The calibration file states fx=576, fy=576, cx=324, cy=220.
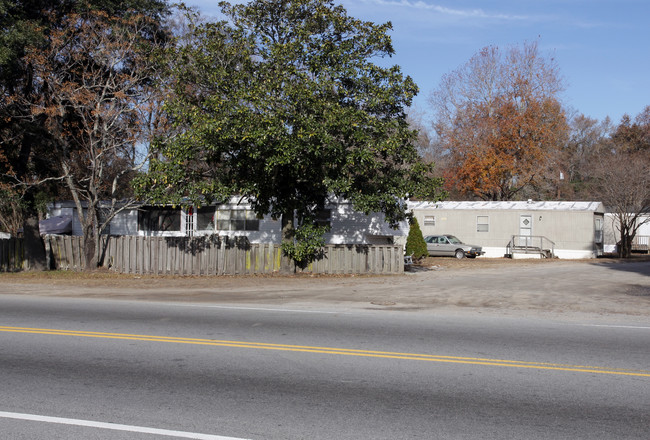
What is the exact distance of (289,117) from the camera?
1689 cm

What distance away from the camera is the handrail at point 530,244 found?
110 ft

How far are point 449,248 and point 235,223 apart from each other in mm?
14603

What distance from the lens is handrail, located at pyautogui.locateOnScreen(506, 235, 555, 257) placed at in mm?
33531

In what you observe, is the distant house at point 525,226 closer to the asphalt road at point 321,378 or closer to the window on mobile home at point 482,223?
the window on mobile home at point 482,223

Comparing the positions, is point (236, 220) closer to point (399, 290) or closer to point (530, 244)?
point (399, 290)

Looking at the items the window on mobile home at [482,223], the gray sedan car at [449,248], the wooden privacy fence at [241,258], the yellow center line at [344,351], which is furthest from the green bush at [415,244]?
the yellow center line at [344,351]

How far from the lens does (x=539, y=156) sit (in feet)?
131

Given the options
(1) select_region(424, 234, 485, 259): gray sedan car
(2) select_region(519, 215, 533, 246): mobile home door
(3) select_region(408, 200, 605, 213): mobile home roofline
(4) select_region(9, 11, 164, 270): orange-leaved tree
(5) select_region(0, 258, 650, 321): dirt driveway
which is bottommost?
(5) select_region(0, 258, 650, 321): dirt driveway

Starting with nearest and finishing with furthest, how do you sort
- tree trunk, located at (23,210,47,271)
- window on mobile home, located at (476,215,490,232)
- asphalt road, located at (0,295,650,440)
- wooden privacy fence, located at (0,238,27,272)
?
asphalt road, located at (0,295,650,440)
tree trunk, located at (23,210,47,271)
wooden privacy fence, located at (0,238,27,272)
window on mobile home, located at (476,215,490,232)

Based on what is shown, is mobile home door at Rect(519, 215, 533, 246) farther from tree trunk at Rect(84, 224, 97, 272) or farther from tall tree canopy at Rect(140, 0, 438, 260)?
tree trunk at Rect(84, 224, 97, 272)

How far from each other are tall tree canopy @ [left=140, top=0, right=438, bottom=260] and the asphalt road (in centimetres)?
726

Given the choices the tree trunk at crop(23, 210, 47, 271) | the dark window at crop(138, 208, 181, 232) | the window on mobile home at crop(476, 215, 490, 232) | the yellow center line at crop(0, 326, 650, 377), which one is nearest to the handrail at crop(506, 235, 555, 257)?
the window on mobile home at crop(476, 215, 490, 232)

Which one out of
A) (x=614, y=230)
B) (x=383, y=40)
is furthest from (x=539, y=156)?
(x=383, y=40)

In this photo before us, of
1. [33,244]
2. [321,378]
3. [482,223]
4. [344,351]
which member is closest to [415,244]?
[482,223]
